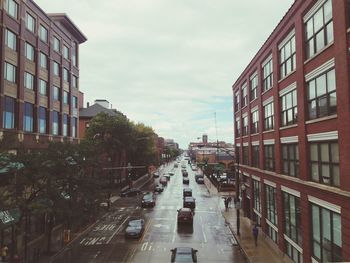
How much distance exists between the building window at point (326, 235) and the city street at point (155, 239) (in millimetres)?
7928

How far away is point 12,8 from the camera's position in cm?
3669

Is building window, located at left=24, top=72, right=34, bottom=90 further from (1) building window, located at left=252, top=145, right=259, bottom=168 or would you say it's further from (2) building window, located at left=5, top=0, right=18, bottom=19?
(1) building window, located at left=252, top=145, right=259, bottom=168

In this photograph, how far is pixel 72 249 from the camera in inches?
1231

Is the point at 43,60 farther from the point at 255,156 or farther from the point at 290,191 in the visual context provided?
the point at 290,191

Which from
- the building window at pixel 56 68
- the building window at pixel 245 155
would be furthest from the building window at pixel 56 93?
the building window at pixel 245 155

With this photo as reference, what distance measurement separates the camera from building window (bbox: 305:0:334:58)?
64.1ft

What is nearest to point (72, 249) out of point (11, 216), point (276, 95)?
point (11, 216)

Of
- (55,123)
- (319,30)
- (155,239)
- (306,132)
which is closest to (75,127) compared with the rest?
(55,123)

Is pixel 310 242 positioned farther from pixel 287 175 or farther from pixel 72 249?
pixel 72 249

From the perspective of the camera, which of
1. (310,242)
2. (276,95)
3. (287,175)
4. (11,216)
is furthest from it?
(276,95)

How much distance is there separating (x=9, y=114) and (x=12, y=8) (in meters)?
9.93

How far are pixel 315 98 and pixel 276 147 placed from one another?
890cm

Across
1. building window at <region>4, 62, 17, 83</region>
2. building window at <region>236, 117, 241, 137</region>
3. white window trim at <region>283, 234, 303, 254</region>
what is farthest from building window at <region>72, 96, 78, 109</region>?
white window trim at <region>283, 234, 303, 254</region>

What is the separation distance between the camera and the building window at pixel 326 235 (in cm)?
1877
